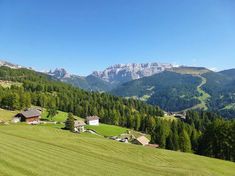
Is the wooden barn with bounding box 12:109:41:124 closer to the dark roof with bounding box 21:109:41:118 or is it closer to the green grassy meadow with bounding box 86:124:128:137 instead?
→ the dark roof with bounding box 21:109:41:118

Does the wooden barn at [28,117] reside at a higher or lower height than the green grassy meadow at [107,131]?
higher

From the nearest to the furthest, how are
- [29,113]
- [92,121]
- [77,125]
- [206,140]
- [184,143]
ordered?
1. [206,140]
2. [184,143]
3. [29,113]
4. [77,125]
5. [92,121]

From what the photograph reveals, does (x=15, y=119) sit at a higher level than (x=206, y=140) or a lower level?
higher

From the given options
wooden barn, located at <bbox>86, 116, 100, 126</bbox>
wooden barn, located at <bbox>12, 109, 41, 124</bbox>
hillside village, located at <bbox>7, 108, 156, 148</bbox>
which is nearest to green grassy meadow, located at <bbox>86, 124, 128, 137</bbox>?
hillside village, located at <bbox>7, 108, 156, 148</bbox>

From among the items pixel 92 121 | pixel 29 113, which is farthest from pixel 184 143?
pixel 29 113

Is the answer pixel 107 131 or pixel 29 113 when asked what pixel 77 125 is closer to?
pixel 107 131

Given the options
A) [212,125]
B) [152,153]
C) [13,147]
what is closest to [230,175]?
[152,153]

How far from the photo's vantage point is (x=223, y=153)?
99312 millimetres

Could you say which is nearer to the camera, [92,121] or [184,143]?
[184,143]

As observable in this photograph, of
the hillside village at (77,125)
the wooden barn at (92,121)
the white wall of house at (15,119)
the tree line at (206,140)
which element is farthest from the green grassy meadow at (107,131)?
the white wall of house at (15,119)

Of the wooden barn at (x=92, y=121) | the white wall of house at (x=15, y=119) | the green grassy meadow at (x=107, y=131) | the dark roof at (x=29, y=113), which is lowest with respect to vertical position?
the green grassy meadow at (x=107, y=131)

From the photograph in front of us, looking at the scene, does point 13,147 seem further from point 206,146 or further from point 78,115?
point 78,115

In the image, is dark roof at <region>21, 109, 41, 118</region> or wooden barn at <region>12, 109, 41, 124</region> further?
dark roof at <region>21, 109, 41, 118</region>

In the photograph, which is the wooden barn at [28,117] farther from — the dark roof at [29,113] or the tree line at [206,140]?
the tree line at [206,140]
